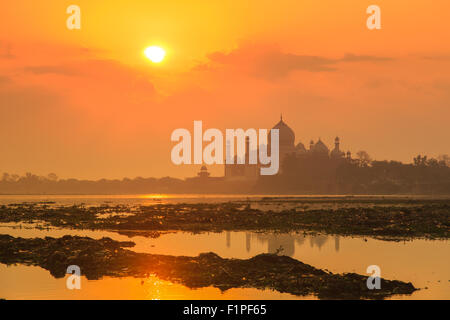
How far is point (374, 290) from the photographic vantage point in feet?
46.8

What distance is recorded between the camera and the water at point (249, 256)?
46.9ft

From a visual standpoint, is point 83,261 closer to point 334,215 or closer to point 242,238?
point 242,238

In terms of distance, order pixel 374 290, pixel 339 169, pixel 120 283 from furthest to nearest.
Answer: pixel 339 169 → pixel 120 283 → pixel 374 290

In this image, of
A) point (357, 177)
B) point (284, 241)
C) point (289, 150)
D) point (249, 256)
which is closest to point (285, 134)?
point (289, 150)

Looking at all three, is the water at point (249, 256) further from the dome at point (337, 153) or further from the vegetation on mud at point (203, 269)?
the dome at point (337, 153)

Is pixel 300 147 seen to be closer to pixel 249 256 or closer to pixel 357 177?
pixel 357 177

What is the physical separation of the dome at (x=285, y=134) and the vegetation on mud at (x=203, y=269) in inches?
4967

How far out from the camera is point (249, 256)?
2048 cm

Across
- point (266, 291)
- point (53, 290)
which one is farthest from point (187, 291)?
point (53, 290)

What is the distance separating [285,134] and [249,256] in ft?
414

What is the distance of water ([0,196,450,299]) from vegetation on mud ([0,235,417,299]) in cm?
50

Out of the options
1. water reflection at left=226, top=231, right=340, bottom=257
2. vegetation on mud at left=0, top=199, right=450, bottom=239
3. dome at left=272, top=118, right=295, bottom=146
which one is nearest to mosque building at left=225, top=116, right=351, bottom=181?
dome at left=272, top=118, right=295, bottom=146

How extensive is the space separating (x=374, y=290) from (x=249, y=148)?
456 feet

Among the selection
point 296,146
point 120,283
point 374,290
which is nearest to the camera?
point 374,290
